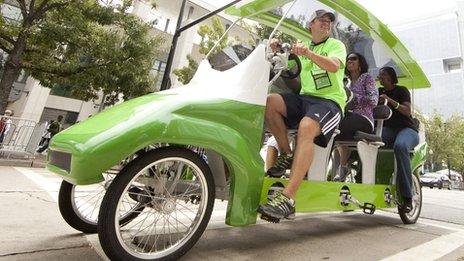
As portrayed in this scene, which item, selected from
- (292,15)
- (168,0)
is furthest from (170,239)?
(168,0)

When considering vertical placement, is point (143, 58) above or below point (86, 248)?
above

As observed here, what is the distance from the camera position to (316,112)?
10.00 ft

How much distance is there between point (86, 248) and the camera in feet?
8.07

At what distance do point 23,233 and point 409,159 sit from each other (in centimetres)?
429

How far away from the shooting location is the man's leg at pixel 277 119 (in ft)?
10.6

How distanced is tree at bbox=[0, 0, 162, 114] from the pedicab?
8344 mm

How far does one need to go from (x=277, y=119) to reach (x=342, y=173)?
1736 mm

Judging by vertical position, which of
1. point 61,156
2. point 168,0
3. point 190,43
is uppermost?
point 168,0

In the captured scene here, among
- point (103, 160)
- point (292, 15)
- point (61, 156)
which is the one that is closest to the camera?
point (103, 160)

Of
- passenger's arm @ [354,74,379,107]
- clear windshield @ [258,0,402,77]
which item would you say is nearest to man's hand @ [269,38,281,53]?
clear windshield @ [258,0,402,77]

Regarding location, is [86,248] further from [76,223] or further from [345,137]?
[345,137]

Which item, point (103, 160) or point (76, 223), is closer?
point (103, 160)

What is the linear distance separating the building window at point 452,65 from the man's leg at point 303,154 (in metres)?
82.4

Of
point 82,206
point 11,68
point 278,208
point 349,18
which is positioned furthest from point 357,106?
point 11,68
